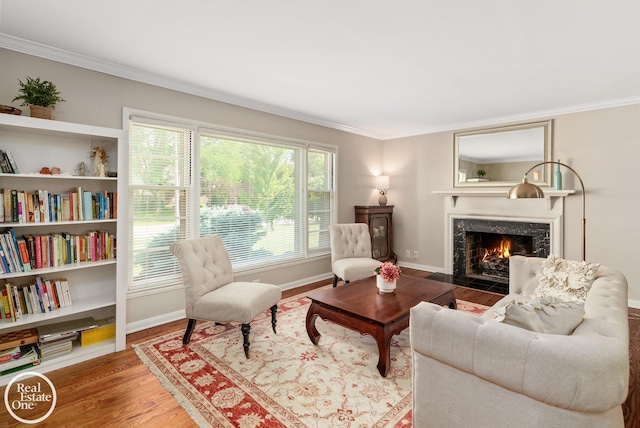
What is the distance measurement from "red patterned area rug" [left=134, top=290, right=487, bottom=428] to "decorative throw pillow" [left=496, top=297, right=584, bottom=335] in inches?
38.3

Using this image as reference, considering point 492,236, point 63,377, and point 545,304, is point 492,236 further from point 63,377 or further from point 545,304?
point 63,377

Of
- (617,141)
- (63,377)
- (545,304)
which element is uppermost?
(617,141)

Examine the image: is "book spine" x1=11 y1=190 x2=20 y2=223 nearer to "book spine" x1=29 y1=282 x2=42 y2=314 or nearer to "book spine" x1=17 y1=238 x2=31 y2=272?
"book spine" x1=17 y1=238 x2=31 y2=272

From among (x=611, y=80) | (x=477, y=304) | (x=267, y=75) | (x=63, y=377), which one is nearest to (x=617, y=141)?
(x=611, y=80)

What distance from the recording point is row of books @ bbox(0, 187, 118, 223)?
232cm

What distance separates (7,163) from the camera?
7.53 feet

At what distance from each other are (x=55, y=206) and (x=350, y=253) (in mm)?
3352

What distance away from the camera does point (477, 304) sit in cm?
389

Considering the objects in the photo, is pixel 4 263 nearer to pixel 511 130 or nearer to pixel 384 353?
pixel 384 353

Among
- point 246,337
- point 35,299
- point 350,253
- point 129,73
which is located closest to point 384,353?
point 246,337

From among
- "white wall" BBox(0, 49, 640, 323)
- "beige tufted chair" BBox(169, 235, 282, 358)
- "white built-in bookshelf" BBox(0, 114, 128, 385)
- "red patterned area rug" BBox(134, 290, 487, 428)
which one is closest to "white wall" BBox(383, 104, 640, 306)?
"white wall" BBox(0, 49, 640, 323)

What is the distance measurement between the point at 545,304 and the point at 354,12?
2.08 metres

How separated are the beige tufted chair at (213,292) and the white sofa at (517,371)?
1542 mm

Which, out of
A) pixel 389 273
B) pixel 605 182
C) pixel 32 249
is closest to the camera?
pixel 32 249
